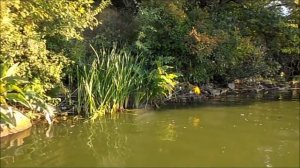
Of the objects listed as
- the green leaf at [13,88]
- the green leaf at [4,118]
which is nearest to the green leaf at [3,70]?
the green leaf at [13,88]

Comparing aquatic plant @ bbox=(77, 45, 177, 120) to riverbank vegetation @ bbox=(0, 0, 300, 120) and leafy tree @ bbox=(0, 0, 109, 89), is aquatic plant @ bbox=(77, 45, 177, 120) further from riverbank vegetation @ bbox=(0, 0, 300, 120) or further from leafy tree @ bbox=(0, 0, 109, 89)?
leafy tree @ bbox=(0, 0, 109, 89)

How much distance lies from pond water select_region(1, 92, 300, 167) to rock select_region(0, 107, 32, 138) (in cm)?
16

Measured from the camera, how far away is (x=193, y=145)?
648 cm

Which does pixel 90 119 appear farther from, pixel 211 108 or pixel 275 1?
pixel 275 1

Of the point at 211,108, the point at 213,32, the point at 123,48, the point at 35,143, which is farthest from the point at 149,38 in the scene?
the point at 35,143

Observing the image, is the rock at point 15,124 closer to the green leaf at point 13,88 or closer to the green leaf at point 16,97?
the green leaf at point 16,97

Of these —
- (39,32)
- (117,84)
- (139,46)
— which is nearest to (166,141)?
(117,84)

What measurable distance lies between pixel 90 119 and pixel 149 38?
157 inches

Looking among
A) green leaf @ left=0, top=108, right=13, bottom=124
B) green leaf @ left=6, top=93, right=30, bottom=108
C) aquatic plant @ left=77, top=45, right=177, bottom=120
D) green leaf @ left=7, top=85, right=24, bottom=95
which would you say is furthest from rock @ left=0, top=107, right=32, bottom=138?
aquatic plant @ left=77, top=45, right=177, bottom=120

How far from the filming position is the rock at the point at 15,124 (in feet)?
23.6

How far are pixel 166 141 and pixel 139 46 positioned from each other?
5.04 meters

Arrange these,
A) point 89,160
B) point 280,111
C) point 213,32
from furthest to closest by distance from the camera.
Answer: point 213,32 < point 280,111 < point 89,160

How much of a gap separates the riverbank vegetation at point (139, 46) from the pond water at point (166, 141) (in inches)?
36.9

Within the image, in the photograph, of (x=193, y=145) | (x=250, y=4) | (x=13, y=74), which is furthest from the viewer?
(x=250, y=4)
